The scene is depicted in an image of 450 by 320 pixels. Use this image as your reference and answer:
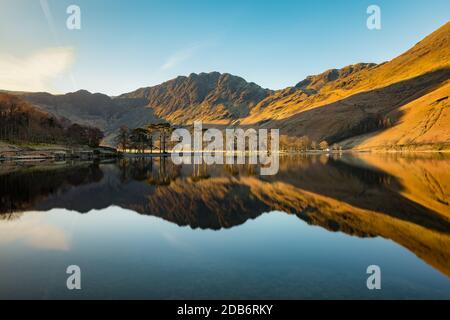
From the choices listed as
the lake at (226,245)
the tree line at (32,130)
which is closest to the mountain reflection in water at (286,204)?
the lake at (226,245)

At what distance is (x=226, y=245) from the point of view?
16594 millimetres

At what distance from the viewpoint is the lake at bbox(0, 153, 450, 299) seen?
10.9 metres

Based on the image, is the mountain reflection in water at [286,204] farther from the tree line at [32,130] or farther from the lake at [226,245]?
the tree line at [32,130]

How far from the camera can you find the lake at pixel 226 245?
10.9m

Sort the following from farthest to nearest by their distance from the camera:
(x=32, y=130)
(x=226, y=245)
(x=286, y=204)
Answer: (x=32, y=130), (x=286, y=204), (x=226, y=245)

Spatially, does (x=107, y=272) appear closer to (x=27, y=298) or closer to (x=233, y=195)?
(x=27, y=298)

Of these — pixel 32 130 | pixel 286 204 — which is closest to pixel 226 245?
pixel 286 204

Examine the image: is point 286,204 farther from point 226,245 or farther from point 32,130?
point 32,130

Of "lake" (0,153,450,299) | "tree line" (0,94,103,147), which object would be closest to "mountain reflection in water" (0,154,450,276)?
"lake" (0,153,450,299)

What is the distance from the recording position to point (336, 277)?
11.9 m

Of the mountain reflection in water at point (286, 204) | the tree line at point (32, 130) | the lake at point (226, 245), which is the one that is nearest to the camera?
the lake at point (226, 245)

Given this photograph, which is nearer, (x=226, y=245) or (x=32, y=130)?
→ (x=226, y=245)
